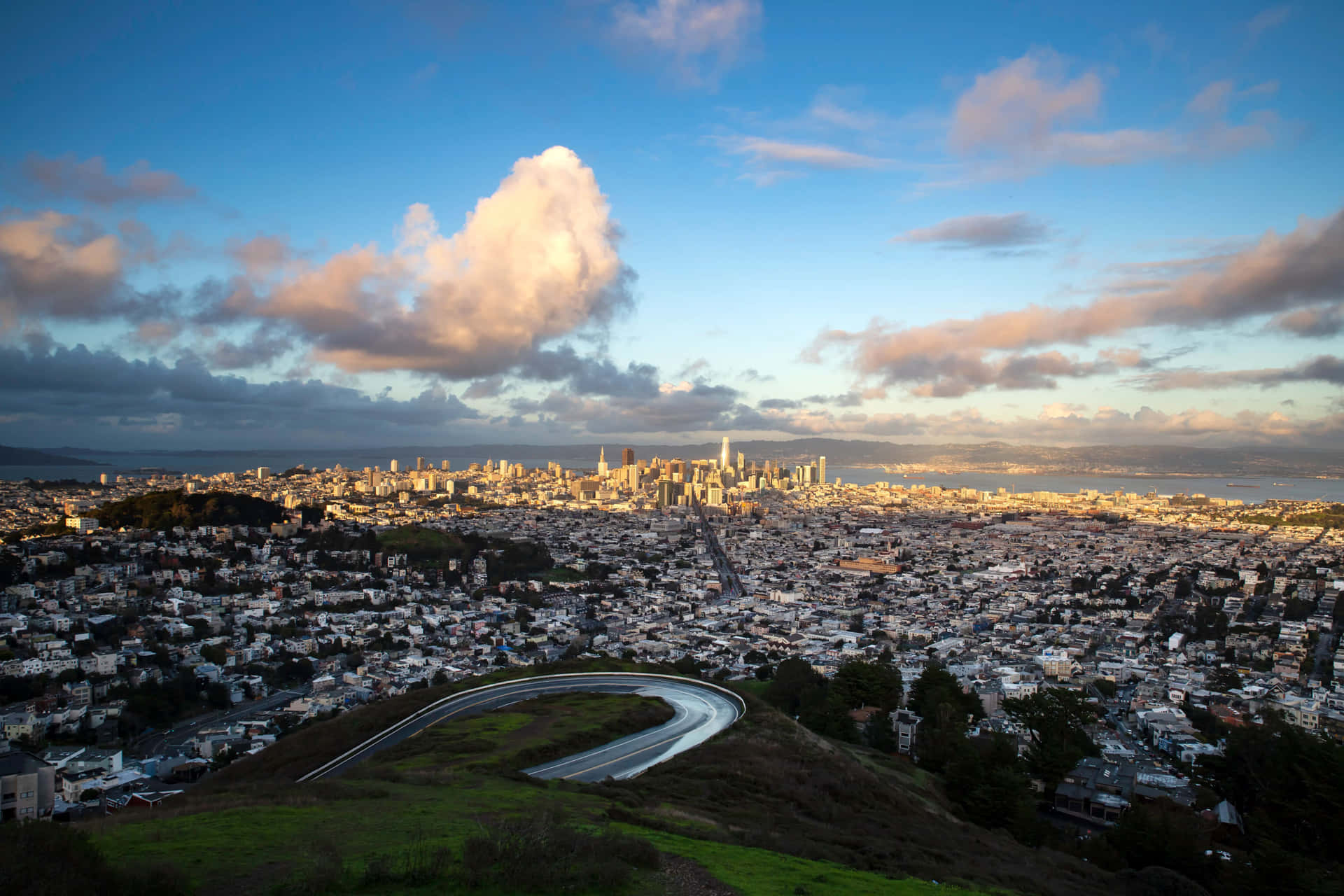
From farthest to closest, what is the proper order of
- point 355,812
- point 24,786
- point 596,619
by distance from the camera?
point 596,619 → point 24,786 → point 355,812

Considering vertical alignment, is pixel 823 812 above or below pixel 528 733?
above

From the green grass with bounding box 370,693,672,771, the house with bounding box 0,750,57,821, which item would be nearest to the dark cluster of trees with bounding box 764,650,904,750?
the green grass with bounding box 370,693,672,771

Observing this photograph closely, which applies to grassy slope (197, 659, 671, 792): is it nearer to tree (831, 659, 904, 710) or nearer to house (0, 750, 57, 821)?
house (0, 750, 57, 821)

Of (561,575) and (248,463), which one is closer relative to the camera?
(561,575)

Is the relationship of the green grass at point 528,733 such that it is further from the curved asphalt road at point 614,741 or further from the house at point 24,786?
the house at point 24,786

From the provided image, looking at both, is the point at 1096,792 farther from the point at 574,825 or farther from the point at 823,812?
the point at 574,825

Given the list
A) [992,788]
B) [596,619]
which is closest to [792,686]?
[992,788]

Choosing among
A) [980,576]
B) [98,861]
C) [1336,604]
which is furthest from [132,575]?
[1336,604]
